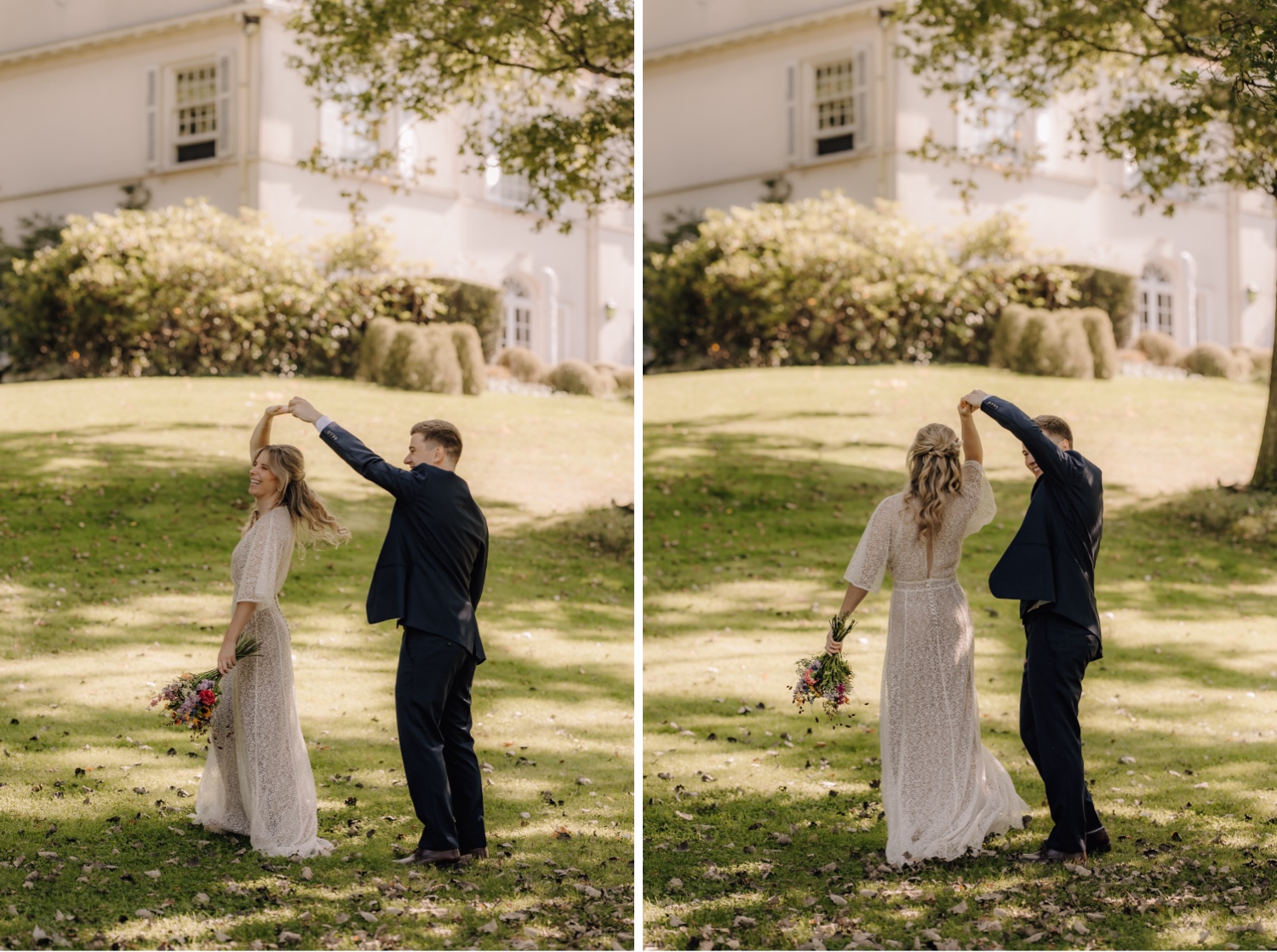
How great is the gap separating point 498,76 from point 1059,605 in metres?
5.89

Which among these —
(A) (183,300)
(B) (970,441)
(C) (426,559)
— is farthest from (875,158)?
(C) (426,559)

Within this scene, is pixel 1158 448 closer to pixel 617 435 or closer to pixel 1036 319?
pixel 1036 319

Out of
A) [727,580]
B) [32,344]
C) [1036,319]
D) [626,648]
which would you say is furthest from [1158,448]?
[32,344]

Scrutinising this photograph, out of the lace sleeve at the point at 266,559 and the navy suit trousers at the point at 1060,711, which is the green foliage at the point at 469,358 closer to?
the lace sleeve at the point at 266,559

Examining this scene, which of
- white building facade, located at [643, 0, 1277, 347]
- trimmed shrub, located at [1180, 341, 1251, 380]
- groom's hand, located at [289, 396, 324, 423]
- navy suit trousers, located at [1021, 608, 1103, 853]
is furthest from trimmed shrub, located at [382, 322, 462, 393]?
trimmed shrub, located at [1180, 341, 1251, 380]

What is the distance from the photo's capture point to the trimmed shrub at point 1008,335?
11.2 meters

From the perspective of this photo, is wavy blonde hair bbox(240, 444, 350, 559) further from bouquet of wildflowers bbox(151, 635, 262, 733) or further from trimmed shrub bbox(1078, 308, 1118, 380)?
trimmed shrub bbox(1078, 308, 1118, 380)

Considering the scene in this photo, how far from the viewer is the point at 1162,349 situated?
11.3m

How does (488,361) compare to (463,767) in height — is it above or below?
above

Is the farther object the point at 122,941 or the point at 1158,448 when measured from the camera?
the point at 1158,448

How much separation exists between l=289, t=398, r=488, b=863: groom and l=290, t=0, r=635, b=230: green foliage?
14.7ft

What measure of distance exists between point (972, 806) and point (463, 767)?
2021mm

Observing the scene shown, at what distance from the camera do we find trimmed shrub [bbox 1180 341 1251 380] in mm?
11180

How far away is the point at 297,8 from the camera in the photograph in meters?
8.88
